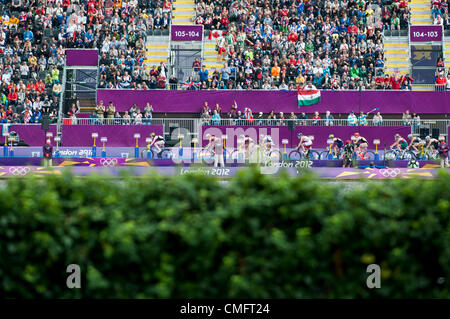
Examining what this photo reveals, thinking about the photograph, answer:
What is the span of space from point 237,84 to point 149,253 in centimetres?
3250

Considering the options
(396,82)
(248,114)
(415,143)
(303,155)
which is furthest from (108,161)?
(396,82)

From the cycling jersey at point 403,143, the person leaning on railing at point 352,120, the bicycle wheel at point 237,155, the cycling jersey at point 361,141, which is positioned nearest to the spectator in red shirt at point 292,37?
the person leaning on railing at point 352,120

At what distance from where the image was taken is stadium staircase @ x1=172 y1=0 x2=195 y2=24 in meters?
44.7

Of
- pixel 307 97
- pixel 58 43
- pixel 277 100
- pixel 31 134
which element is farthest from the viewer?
pixel 58 43

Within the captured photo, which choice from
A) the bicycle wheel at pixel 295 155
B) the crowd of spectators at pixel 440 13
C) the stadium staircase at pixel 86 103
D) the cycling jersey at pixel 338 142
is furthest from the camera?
the crowd of spectators at pixel 440 13

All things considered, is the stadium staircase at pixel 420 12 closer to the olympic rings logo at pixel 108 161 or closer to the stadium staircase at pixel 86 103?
the stadium staircase at pixel 86 103

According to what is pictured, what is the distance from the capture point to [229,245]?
22.3 feet

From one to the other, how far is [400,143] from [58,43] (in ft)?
71.6

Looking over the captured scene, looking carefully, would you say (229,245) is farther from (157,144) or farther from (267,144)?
(157,144)

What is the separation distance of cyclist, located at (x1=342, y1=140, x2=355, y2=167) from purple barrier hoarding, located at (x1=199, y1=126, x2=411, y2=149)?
241 cm

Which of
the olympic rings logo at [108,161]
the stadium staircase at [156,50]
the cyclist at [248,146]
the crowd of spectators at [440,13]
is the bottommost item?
the olympic rings logo at [108,161]

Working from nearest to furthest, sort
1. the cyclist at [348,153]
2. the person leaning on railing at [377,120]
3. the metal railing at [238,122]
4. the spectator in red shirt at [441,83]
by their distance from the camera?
the cyclist at [348,153] → the metal railing at [238,122] → the person leaning on railing at [377,120] → the spectator in red shirt at [441,83]

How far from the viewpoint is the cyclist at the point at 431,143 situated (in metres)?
32.5

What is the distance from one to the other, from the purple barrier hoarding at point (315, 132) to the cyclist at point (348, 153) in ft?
7.92
